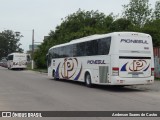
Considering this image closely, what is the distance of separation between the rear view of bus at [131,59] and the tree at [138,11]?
4763cm

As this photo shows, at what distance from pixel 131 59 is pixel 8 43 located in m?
114

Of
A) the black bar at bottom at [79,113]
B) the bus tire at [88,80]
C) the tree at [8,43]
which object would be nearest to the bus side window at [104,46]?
the bus tire at [88,80]

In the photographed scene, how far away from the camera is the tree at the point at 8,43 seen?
128 m

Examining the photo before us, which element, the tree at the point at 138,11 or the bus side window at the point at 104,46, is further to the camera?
the tree at the point at 138,11

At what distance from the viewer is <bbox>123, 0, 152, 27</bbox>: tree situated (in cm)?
6669

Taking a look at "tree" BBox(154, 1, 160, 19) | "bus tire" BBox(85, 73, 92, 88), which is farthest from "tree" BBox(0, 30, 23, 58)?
"bus tire" BBox(85, 73, 92, 88)

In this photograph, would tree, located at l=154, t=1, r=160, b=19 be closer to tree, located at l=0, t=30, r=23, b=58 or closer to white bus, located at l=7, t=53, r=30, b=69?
white bus, located at l=7, t=53, r=30, b=69

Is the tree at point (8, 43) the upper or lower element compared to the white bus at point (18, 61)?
upper

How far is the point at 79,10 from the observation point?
52062 millimetres

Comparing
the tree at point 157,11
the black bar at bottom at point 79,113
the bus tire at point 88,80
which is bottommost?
the black bar at bottom at point 79,113

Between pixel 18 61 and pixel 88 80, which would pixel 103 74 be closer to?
pixel 88 80

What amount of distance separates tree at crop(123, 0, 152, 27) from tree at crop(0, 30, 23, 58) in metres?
70.5

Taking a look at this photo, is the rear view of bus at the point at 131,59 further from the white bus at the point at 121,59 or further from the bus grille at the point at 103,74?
the bus grille at the point at 103,74

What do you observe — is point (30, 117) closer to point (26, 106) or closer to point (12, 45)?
point (26, 106)
